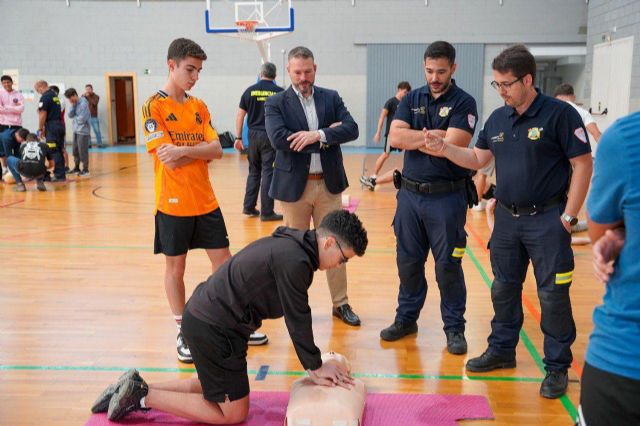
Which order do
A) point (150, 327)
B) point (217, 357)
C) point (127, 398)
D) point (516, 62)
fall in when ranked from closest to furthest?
1. point (217, 357)
2. point (127, 398)
3. point (516, 62)
4. point (150, 327)

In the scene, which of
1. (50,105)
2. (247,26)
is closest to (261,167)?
(50,105)

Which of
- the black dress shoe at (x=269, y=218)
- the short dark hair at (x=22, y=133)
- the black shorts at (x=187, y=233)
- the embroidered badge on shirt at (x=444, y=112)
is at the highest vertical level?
the embroidered badge on shirt at (x=444, y=112)

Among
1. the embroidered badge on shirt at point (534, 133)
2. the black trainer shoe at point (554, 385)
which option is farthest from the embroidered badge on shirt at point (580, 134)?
the black trainer shoe at point (554, 385)

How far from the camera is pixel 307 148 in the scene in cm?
434

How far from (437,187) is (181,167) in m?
1.60

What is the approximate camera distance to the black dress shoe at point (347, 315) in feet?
14.9

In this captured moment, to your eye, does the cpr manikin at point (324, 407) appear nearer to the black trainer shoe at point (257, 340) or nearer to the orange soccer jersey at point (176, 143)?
the black trainer shoe at point (257, 340)

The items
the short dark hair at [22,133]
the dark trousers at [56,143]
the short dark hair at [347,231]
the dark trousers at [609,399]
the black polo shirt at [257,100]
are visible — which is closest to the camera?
the dark trousers at [609,399]

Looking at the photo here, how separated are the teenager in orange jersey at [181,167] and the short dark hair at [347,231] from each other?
54.4 inches

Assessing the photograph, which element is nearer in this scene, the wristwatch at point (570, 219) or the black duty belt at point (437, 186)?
the wristwatch at point (570, 219)

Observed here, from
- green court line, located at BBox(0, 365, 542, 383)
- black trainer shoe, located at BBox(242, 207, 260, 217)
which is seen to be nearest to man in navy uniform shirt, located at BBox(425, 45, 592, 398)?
green court line, located at BBox(0, 365, 542, 383)

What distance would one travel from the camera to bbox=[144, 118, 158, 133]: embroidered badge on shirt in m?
3.74

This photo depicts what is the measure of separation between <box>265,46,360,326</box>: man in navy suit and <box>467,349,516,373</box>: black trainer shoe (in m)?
1.03

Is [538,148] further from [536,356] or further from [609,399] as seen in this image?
[609,399]
